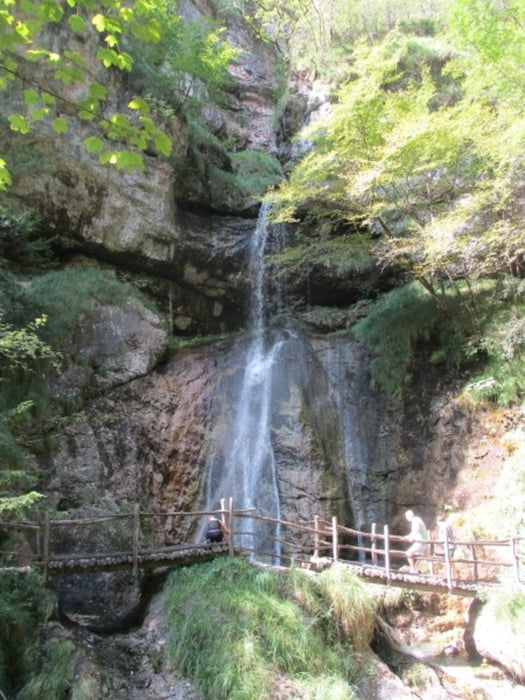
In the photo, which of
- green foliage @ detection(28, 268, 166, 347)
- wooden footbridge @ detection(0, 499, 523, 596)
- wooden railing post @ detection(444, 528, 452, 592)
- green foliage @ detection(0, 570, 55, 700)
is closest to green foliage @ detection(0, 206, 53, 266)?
green foliage @ detection(28, 268, 166, 347)

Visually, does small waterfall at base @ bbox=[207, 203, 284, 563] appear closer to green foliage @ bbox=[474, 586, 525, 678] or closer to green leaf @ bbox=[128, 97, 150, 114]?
green foliage @ bbox=[474, 586, 525, 678]

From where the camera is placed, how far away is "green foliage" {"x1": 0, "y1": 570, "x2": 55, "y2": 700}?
6.04 metres

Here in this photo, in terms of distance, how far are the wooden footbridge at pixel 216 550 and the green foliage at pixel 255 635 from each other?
641 millimetres

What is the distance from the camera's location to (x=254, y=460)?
1232 centimetres

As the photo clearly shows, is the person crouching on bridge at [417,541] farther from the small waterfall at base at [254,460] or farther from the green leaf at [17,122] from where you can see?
the green leaf at [17,122]

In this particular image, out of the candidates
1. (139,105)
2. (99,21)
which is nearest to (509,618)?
(139,105)

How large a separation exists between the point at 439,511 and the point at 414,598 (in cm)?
196

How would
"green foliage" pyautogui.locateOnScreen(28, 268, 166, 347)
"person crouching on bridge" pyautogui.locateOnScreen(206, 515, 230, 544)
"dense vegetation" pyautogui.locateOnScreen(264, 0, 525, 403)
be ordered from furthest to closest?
"green foliage" pyautogui.locateOnScreen(28, 268, 166, 347)
"dense vegetation" pyautogui.locateOnScreen(264, 0, 525, 403)
"person crouching on bridge" pyautogui.locateOnScreen(206, 515, 230, 544)

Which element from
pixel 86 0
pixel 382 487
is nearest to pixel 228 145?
pixel 382 487

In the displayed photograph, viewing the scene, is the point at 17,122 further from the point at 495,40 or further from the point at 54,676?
the point at 495,40

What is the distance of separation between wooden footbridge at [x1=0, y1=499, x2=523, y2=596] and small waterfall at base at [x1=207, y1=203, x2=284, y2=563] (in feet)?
0.34

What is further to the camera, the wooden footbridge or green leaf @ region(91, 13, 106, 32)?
the wooden footbridge

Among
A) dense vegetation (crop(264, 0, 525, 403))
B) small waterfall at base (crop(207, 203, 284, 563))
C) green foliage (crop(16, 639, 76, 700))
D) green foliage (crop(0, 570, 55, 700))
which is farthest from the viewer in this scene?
small waterfall at base (crop(207, 203, 284, 563))

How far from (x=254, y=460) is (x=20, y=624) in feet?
21.6
